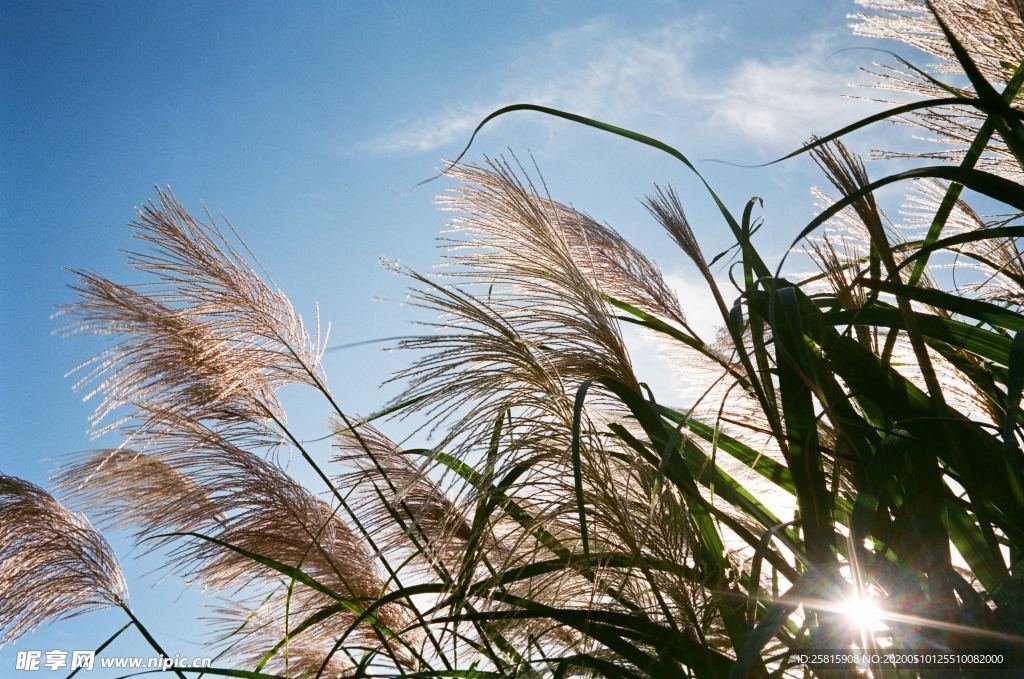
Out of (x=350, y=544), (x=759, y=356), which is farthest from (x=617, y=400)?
(x=350, y=544)

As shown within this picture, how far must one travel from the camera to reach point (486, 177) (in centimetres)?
151

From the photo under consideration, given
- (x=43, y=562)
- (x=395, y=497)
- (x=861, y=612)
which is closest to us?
(x=861, y=612)

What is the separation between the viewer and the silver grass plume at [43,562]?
2.23 m

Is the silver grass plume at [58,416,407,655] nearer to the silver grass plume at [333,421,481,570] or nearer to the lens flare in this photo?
the silver grass plume at [333,421,481,570]

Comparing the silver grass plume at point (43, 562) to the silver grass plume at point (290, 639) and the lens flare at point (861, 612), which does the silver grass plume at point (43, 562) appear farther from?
the lens flare at point (861, 612)

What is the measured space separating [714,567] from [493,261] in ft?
2.39

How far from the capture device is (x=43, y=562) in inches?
90.7

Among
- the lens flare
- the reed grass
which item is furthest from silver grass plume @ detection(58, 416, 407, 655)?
the lens flare

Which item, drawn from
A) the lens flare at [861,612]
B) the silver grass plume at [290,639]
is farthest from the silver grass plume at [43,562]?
the lens flare at [861,612]

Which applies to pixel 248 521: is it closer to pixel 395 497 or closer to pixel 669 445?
pixel 395 497

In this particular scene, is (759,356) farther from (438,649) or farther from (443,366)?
(438,649)

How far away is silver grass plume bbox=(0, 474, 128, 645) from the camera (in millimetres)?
2234

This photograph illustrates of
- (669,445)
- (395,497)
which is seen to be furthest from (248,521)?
(669,445)

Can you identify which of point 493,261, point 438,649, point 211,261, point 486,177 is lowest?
point 438,649
